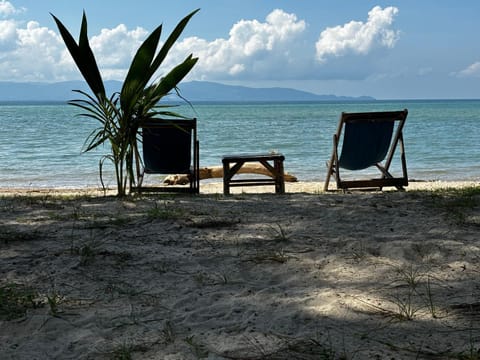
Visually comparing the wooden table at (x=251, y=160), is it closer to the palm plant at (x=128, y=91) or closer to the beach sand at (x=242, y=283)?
the palm plant at (x=128, y=91)

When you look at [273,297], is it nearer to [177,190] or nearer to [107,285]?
[107,285]

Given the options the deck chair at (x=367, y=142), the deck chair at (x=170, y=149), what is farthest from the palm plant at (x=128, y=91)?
the deck chair at (x=367, y=142)

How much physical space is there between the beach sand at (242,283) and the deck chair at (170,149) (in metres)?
2.41

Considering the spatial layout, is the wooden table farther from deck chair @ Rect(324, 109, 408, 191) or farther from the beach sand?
the beach sand

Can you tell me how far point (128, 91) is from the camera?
5.29 m

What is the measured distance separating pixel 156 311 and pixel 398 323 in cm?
96

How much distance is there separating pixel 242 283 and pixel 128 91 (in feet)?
10.5

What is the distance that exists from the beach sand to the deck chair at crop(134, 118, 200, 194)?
95.0 inches

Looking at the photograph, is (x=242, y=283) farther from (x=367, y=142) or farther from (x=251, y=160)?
(x=367, y=142)

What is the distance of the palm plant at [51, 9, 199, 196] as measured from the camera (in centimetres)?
512

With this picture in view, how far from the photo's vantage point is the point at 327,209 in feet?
13.5

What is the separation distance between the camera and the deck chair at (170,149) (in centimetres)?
644

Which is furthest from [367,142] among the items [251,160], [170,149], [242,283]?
[242,283]

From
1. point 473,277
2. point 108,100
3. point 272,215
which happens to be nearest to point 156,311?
point 473,277
